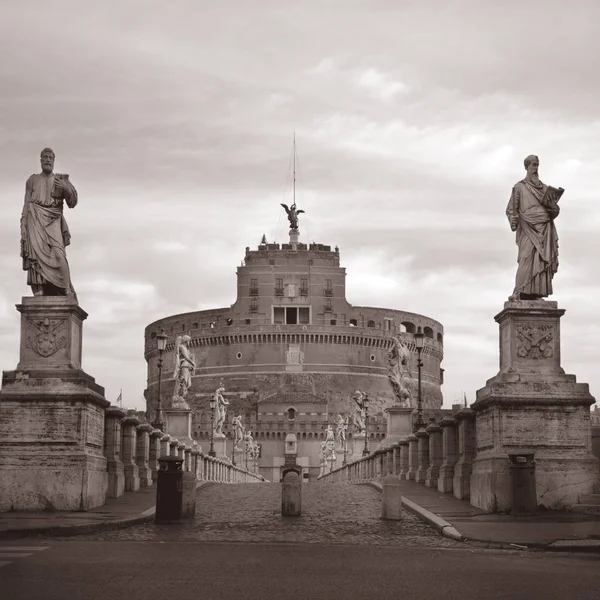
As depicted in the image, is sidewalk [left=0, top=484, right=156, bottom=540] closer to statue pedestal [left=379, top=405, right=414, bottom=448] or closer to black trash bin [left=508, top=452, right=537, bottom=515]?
black trash bin [left=508, top=452, right=537, bottom=515]

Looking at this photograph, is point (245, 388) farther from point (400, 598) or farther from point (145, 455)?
point (400, 598)

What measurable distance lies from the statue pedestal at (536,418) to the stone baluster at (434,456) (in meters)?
6.04

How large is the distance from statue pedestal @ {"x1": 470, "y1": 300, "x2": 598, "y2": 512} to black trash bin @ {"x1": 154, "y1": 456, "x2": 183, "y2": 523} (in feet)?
15.7

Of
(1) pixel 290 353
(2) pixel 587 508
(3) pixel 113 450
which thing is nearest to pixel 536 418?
(2) pixel 587 508

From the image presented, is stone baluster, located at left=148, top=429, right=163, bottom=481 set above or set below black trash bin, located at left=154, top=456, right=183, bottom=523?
above

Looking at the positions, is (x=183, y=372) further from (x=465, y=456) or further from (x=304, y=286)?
(x=304, y=286)

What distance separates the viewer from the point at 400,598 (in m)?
9.08

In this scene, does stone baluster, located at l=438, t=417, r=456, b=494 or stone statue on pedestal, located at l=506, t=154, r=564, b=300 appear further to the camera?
stone baluster, located at l=438, t=417, r=456, b=494

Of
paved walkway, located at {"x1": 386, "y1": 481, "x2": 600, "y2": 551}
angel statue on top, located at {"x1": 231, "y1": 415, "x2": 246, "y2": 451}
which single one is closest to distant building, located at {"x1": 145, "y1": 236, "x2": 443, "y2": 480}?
angel statue on top, located at {"x1": 231, "y1": 415, "x2": 246, "y2": 451}

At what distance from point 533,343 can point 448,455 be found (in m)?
5.25

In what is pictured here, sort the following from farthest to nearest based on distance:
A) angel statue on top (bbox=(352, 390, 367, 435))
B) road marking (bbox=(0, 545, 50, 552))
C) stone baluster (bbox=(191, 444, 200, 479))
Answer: angel statue on top (bbox=(352, 390, 367, 435)) → stone baluster (bbox=(191, 444, 200, 479)) → road marking (bbox=(0, 545, 50, 552))

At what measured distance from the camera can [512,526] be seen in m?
15.4

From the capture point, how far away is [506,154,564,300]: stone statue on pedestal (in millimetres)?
19328

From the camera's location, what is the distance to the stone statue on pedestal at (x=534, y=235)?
19.3 meters
